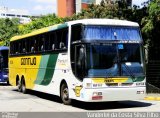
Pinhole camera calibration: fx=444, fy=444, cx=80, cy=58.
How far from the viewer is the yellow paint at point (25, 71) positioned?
21.8 meters

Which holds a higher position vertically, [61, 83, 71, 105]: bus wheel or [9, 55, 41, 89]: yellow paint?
[9, 55, 41, 89]: yellow paint

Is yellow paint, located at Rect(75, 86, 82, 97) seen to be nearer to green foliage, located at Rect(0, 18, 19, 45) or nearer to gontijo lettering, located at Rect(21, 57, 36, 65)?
gontijo lettering, located at Rect(21, 57, 36, 65)

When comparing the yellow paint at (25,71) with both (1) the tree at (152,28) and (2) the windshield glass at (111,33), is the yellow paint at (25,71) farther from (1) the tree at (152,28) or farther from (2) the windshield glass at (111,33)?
(1) the tree at (152,28)

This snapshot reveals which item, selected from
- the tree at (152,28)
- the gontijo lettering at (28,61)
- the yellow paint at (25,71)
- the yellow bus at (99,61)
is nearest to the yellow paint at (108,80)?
the yellow bus at (99,61)

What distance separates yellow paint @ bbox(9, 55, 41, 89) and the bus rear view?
18.3ft

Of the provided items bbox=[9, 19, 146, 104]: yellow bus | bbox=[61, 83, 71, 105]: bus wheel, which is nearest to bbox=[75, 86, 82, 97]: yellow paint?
bbox=[9, 19, 146, 104]: yellow bus

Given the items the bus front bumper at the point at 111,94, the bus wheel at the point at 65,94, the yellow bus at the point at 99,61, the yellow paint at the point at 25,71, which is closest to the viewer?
the bus front bumper at the point at 111,94

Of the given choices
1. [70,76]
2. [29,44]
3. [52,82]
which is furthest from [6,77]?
[70,76]

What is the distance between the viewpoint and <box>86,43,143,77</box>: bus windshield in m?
15.3

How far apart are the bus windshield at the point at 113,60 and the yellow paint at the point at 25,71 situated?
5914 millimetres

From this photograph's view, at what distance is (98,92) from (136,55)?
2.11m

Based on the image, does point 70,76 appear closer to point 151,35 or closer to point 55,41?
point 55,41

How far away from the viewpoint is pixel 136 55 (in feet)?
52.8

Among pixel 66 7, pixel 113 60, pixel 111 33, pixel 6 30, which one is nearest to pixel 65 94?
pixel 113 60
